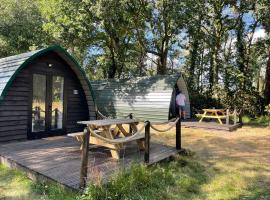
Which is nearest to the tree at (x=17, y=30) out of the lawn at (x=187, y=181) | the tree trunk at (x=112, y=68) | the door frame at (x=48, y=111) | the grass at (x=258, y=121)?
the tree trunk at (x=112, y=68)

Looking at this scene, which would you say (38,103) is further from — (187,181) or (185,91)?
(185,91)

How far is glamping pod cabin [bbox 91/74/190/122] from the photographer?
47.9 ft

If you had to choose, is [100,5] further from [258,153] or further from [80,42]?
[258,153]

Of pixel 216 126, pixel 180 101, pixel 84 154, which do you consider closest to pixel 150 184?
pixel 84 154

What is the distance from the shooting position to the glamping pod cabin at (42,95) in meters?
8.56

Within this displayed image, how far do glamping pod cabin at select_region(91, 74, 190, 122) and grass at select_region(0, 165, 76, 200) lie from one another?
31.2 feet

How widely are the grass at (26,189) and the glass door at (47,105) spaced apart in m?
3.66

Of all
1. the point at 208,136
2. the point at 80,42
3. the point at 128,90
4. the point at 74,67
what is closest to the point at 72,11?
the point at 80,42

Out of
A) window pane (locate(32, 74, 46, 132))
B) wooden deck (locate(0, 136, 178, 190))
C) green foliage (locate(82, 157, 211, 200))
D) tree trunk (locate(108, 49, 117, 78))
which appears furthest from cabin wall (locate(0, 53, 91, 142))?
tree trunk (locate(108, 49, 117, 78))

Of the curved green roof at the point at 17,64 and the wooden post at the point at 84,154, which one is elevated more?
the curved green roof at the point at 17,64

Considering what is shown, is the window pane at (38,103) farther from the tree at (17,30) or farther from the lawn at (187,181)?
the tree at (17,30)

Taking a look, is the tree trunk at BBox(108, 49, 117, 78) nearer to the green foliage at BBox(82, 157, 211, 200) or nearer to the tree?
the tree

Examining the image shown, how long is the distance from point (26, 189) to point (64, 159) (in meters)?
1.45

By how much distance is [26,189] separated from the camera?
5207 mm
